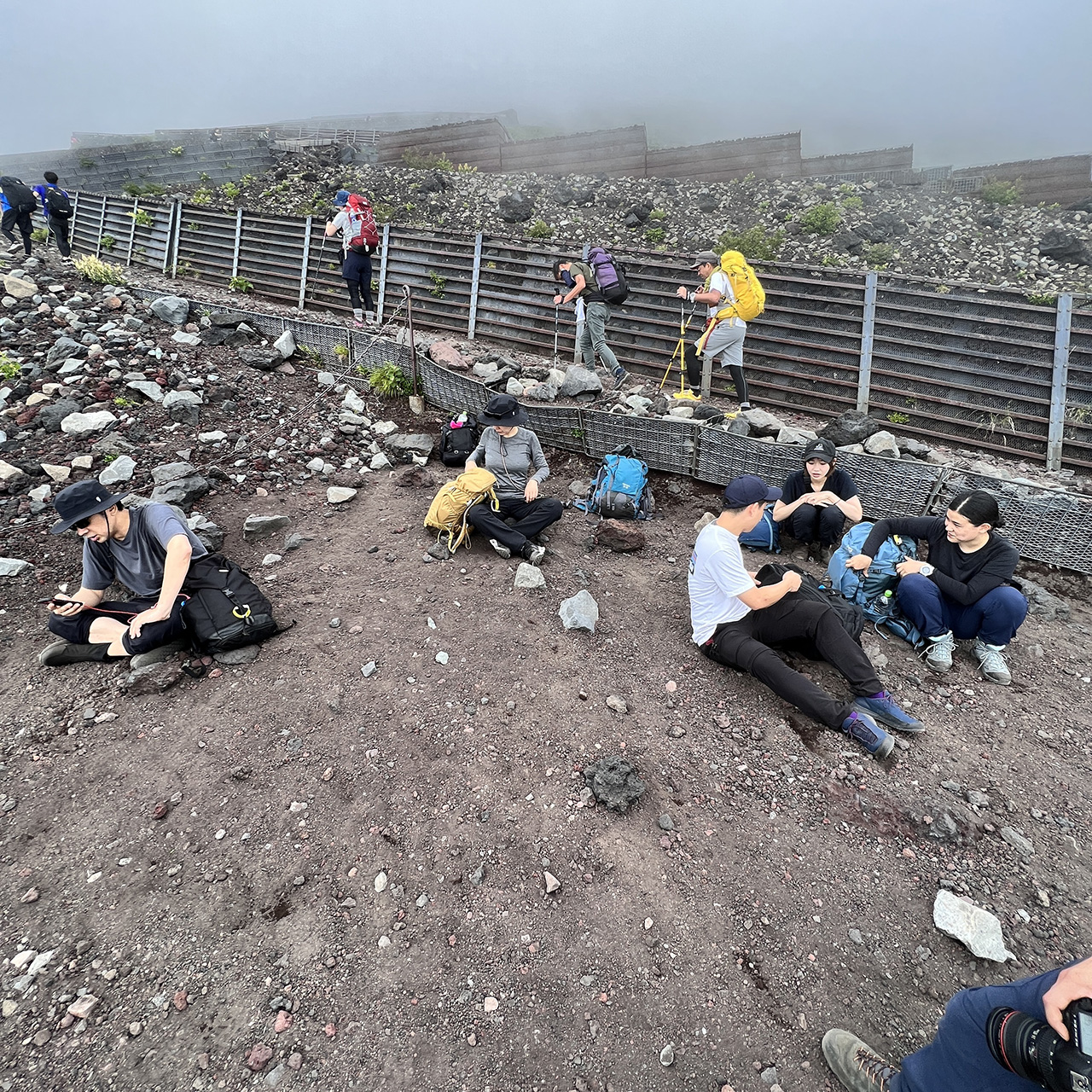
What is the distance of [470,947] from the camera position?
9.02 ft

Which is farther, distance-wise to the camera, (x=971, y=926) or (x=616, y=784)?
(x=616, y=784)

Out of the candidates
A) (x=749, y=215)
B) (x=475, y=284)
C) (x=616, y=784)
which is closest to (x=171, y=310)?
(x=475, y=284)

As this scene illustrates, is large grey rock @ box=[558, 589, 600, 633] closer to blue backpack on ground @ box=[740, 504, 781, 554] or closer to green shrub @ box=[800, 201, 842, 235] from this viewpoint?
blue backpack on ground @ box=[740, 504, 781, 554]

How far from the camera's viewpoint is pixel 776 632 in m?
4.08

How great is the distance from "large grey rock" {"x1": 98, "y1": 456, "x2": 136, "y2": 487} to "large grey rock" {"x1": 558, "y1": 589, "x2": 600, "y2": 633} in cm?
516

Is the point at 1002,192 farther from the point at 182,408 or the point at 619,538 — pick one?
the point at 182,408

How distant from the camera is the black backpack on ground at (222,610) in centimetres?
416

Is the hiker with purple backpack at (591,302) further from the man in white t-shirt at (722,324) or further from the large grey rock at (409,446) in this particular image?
the large grey rock at (409,446)

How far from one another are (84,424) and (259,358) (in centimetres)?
260

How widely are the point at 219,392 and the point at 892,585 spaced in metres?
8.38

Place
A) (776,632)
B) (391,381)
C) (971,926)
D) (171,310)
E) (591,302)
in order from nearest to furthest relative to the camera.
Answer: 1. (971,926)
2. (776,632)
3. (391,381)
4. (591,302)
5. (171,310)

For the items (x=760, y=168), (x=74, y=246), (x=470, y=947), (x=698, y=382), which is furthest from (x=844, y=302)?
(x=74, y=246)

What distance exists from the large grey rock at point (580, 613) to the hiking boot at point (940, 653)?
101 inches

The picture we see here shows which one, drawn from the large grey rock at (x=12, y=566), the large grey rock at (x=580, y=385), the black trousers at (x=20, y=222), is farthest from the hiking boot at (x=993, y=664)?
the black trousers at (x=20, y=222)
